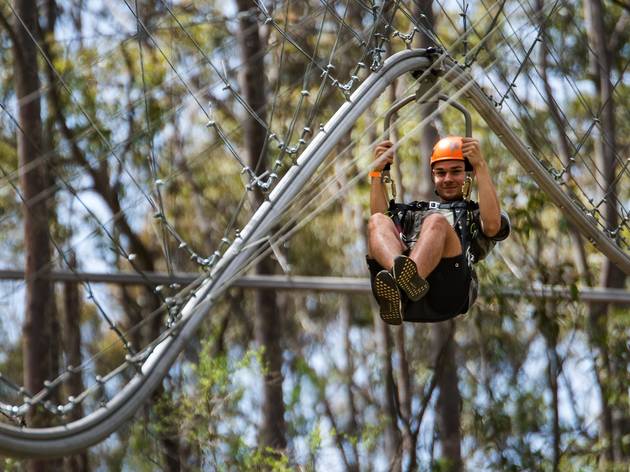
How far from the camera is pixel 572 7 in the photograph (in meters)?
13.4

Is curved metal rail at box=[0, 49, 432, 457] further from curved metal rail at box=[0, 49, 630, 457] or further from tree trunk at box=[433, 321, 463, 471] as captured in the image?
tree trunk at box=[433, 321, 463, 471]

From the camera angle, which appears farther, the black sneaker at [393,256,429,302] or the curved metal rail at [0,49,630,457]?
the black sneaker at [393,256,429,302]

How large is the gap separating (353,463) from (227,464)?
178 cm

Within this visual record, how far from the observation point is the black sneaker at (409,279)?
480 centimetres

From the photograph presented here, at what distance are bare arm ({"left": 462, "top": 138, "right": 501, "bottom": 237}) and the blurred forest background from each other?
53 centimetres

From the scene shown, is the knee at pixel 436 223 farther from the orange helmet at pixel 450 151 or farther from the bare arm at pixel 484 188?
the orange helmet at pixel 450 151

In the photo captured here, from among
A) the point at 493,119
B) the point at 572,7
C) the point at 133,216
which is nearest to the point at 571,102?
the point at 572,7

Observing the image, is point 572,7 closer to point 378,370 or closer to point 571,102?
point 571,102

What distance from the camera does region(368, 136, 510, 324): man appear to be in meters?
4.85

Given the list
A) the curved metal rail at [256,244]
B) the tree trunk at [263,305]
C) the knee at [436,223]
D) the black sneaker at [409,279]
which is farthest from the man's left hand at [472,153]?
the tree trunk at [263,305]

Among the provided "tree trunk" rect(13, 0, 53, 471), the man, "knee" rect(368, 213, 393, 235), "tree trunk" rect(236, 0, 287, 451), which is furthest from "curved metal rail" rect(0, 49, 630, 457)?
"tree trunk" rect(236, 0, 287, 451)

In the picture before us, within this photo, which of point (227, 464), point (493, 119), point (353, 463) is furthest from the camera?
point (353, 463)

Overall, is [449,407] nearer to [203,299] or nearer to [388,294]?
[388,294]

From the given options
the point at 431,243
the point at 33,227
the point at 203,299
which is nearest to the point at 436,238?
the point at 431,243
